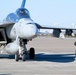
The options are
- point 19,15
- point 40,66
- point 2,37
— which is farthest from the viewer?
point 2,37

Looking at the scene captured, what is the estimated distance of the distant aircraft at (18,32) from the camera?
17734 millimetres

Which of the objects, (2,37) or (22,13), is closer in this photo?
(22,13)

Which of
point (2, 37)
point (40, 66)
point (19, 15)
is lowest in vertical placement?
point (40, 66)

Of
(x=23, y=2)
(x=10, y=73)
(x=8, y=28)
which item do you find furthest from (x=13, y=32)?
(x=10, y=73)

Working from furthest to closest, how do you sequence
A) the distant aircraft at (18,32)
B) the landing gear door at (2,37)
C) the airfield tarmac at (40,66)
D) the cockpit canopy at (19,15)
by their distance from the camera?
the landing gear door at (2,37) < the cockpit canopy at (19,15) < the distant aircraft at (18,32) < the airfield tarmac at (40,66)

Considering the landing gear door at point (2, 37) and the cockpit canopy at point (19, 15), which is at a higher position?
the cockpit canopy at point (19, 15)

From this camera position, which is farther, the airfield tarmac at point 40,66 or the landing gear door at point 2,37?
the landing gear door at point 2,37

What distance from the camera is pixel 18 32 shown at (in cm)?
1881

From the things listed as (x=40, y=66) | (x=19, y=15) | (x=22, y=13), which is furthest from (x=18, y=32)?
(x=40, y=66)

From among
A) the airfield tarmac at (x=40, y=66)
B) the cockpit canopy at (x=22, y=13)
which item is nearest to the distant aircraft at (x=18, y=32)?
the cockpit canopy at (x=22, y=13)

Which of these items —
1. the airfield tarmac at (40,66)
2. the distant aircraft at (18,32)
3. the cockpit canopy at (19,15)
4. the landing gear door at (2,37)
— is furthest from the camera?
the landing gear door at (2,37)

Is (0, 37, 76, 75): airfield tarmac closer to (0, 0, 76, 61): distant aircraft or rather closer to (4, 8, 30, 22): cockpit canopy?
(0, 0, 76, 61): distant aircraft

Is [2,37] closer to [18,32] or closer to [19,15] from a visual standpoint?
[19,15]

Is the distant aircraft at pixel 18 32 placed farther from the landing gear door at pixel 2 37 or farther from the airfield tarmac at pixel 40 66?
the airfield tarmac at pixel 40 66
